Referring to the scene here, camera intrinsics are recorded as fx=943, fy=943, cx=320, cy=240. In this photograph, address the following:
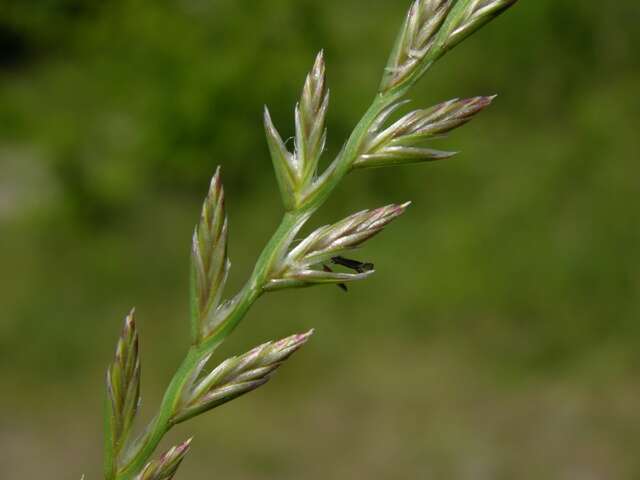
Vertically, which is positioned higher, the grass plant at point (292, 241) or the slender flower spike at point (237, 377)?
the grass plant at point (292, 241)

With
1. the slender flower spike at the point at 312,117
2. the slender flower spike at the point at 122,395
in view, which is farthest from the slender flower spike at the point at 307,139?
the slender flower spike at the point at 122,395

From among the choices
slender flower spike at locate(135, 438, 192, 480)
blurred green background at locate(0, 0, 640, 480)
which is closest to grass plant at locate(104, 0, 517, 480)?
slender flower spike at locate(135, 438, 192, 480)

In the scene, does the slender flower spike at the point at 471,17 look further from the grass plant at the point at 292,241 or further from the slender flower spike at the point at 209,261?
the slender flower spike at the point at 209,261

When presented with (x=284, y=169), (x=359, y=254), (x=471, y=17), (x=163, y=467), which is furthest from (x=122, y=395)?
(x=359, y=254)

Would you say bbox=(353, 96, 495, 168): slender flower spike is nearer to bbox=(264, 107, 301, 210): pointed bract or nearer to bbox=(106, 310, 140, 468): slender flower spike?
bbox=(264, 107, 301, 210): pointed bract

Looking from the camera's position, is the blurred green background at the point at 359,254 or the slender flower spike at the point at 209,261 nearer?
the slender flower spike at the point at 209,261

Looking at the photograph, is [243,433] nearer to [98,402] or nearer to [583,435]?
[98,402]

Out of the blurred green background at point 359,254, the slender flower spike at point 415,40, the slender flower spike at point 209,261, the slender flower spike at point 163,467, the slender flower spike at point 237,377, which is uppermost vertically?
the slender flower spike at point 415,40
